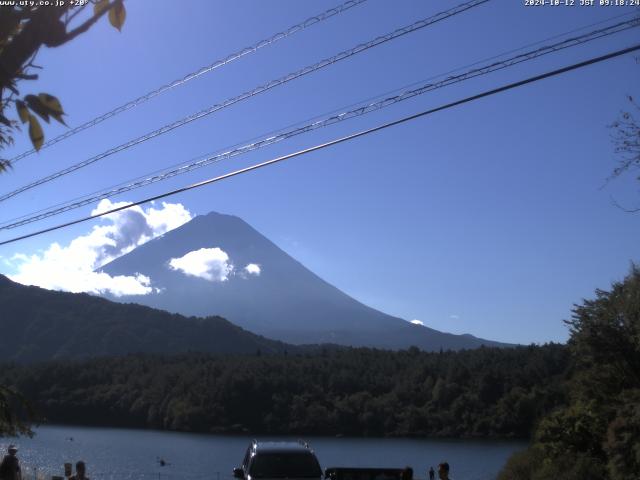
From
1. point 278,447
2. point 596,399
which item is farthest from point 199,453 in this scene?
point 278,447

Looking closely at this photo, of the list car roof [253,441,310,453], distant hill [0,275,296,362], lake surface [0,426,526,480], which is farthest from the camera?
distant hill [0,275,296,362]

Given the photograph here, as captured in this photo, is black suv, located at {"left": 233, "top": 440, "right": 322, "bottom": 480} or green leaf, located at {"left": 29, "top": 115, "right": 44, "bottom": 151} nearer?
green leaf, located at {"left": 29, "top": 115, "right": 44, "bottom": 151}

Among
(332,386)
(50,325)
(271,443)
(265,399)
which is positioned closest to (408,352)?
(332,386)

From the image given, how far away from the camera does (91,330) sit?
146250 millimetres

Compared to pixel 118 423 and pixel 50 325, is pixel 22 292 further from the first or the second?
pixel 118 423

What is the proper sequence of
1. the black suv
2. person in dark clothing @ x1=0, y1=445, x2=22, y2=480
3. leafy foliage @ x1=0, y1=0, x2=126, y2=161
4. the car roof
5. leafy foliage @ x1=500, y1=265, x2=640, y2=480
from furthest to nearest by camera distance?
leafy foliage @ x1=500, y1=265, x2=640, y2=480 < the car roof < the black suv < person in dark clothing @ x1=0, y1=445, x2=22, y2=480 < leafy foliage @ x1=0, y1=0, x2=126, y2=161

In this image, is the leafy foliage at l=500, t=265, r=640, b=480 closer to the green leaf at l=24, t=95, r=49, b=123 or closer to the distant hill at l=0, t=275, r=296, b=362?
the green leaf at l=24, t=95, r=49, b=123

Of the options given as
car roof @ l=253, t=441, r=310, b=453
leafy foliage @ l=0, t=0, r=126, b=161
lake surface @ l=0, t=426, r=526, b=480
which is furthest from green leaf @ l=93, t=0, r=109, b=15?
lake surface @ l=0, t=426, r=526, b=480

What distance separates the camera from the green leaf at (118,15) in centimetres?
303

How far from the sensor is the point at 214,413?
8938 centimetres

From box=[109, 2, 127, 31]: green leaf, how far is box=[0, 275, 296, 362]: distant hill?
136324mm

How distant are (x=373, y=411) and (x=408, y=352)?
27672 mm

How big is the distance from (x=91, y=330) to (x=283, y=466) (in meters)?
141

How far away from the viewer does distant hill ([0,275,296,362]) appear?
451ft
